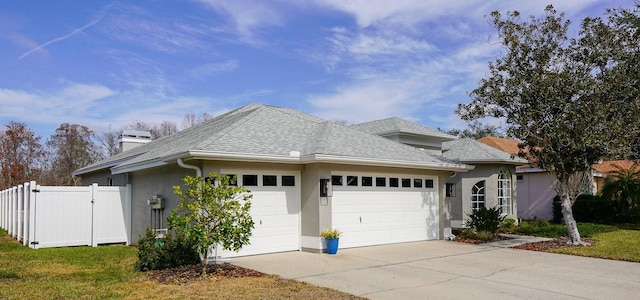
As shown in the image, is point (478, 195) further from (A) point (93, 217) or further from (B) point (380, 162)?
(A) point (93, 217)

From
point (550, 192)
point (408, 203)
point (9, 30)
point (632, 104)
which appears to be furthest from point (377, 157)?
point (550, 192)

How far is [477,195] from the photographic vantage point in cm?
1889

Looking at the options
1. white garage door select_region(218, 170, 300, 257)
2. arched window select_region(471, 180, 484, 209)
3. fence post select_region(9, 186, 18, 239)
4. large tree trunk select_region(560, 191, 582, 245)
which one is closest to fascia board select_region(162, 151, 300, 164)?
white garage door select_region(218, 170, 300, 257)

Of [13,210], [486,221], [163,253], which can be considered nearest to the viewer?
[163,253]

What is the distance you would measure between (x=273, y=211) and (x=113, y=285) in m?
4.48

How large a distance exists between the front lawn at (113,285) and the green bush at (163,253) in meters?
0.36

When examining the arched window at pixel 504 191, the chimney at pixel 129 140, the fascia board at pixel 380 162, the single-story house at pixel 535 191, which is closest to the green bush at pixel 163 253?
the fascia board at pixel 380 162

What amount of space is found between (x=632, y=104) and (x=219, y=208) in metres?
11.5

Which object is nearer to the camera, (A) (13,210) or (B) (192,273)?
(B) (192,273)

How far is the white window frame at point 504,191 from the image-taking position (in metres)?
19.2

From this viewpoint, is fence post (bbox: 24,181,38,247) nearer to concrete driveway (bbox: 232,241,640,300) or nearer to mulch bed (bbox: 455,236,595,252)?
concrete driveway (bbox: 232,241,640,300)

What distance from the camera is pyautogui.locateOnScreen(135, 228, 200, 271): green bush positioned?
9.33 meters

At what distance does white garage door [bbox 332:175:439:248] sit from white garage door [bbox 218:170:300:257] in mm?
1072

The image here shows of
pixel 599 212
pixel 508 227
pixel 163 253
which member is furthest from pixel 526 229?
pixel 163 253
